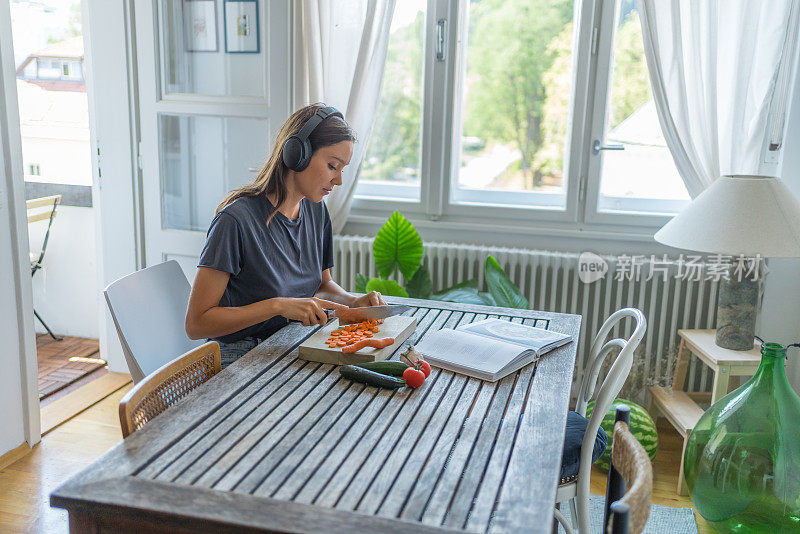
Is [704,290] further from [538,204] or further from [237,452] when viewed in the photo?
[237,452]

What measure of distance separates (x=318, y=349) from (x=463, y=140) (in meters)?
1.85

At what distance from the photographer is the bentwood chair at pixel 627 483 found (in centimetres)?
101

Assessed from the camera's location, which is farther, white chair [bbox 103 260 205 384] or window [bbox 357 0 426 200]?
window [bbox 357 0 426 200]

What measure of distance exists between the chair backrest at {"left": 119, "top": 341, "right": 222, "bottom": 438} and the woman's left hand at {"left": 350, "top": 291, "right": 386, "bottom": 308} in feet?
1.60

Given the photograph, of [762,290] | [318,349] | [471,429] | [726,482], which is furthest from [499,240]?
[471,429]

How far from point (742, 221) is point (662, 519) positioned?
3.35 feet

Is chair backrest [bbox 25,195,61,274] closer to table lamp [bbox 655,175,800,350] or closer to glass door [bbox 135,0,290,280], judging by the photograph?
glass door [bbox 135,0,290,280]

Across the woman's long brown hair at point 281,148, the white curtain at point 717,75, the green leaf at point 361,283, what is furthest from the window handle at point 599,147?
the woman's long brown hair at point 281,148

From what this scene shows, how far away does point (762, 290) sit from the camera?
2.96 m

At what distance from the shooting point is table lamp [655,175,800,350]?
7.52 ft

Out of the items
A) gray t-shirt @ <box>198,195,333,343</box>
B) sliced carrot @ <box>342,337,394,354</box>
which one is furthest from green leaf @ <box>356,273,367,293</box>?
sliced carrot @ <box>342,337,394,354</box>

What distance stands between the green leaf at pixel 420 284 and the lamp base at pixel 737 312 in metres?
1.13

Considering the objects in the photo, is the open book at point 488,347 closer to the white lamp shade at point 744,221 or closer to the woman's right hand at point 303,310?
the woman's right hand at point 303,310

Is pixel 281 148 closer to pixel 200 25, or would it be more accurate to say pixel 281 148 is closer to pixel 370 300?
pixel 370 300
